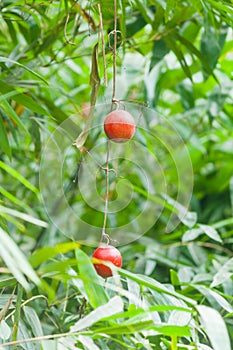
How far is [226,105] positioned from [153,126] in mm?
235

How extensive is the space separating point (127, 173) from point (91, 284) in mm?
679

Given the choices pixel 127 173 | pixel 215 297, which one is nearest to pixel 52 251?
pixel 215 297

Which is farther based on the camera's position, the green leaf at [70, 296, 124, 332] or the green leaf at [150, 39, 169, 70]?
the green leaf at [150, 39, 169, 70]

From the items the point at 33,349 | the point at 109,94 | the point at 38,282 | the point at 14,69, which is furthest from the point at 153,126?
the point at 38,282

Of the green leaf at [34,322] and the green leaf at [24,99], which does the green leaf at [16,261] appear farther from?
the green leaf at [24,99]

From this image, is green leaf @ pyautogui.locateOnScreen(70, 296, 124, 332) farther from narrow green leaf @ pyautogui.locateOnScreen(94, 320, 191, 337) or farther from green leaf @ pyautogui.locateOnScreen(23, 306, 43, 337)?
green leaf @ pyautogui.locateOnScreen(23, 306, 43, 337)

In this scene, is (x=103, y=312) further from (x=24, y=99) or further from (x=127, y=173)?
(x=127, y=173)

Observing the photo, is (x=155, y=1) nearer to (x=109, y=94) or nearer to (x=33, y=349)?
(x=109, y=94)

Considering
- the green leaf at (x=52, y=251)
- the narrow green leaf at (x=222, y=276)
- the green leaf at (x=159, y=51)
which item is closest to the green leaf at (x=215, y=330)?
the green leaf at (x=52, y=251)

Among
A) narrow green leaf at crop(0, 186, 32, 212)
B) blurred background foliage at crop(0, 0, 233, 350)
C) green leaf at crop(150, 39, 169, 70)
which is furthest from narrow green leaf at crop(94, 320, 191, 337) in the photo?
green leaf at crop(150, 39, 169, 70)

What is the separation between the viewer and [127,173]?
115 centimetres

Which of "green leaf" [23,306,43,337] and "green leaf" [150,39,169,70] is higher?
"green leaf" [150,39,169,70]

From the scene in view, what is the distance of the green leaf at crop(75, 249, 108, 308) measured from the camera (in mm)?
455

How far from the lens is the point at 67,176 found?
1035 millimetres
